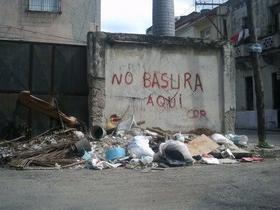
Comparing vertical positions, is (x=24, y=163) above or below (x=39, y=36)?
below

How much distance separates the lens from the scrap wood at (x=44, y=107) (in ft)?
39.0

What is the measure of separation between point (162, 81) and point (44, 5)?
1001cm

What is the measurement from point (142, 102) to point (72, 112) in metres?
1.79

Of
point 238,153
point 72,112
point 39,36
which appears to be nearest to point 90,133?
point 72,112

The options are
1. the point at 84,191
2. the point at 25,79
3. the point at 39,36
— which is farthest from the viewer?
the point at 39,36

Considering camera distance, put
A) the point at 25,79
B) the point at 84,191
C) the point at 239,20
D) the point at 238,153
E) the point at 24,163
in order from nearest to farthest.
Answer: the point at 84,191 < the point at 24,163 < the point at 238,153 < the point at 25,79 < the point at 239,20

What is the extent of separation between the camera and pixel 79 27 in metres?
21.5

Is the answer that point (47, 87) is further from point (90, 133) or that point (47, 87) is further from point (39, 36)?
point (39, 36)

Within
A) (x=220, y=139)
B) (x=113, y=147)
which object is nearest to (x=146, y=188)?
(x=113, y=147)

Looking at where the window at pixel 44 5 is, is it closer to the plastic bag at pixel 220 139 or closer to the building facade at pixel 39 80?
the building facade at pixel 39 80

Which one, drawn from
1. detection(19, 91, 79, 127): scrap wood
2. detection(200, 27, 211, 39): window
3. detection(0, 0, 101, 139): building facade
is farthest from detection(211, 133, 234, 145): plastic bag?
detection(200, 27, 211, 39): window

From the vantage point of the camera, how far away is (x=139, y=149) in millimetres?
10547

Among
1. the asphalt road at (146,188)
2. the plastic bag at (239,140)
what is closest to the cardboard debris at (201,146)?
the asphalt road at (146,188)

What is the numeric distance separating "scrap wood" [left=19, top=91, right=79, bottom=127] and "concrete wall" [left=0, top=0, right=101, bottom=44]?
9336 millimetres
